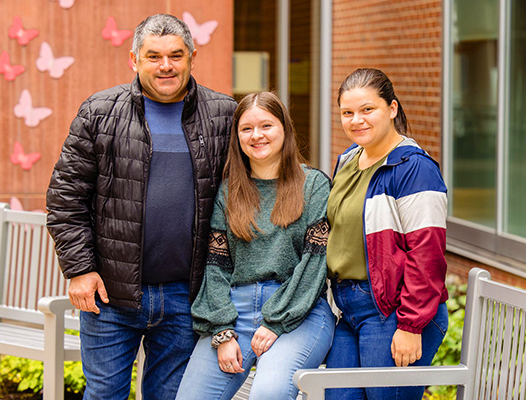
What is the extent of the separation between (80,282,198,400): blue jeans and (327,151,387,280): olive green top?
0.72m

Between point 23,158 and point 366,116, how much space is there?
3.64 meters

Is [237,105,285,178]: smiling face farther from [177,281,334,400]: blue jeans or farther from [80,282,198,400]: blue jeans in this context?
[80,282,198,400]: blue jeans

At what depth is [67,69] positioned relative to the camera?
580 centimetres

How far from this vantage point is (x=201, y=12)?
5789 mm

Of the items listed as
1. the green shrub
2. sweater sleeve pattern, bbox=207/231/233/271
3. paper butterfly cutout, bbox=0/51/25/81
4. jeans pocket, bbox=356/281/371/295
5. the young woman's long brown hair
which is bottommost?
the green shrub

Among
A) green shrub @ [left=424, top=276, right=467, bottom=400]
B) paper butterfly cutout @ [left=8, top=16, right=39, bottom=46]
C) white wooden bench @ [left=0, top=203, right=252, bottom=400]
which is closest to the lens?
white wooden bench @ [left=0, top=203, right=252, bottom=400]

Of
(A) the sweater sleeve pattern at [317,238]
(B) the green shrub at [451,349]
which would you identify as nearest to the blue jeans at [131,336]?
(A) the sweater sleeve pattern at [317,238]

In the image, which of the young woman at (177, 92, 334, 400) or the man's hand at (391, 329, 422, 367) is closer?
the man's hand at (391, 329, 422, 367)

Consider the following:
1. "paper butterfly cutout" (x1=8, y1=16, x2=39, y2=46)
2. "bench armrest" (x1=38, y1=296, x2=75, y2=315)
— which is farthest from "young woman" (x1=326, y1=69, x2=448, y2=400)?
"paper butterfly cutout" (x1=8, y1=16, x2=39, y2=46)

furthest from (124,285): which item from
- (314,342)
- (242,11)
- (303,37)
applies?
(303,37)

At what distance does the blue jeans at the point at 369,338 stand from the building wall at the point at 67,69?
320cm

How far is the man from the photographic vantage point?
125 inches

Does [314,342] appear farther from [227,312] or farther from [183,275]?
[183,275]

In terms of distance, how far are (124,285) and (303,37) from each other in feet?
17.7
